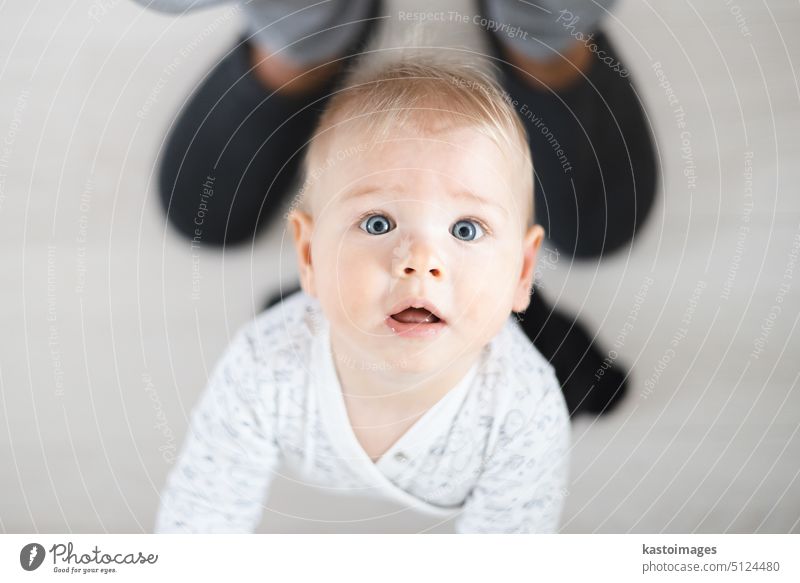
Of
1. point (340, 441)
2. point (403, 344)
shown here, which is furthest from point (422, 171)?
point (340, 441)

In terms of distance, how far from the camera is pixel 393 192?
61cm

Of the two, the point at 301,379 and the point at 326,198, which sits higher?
the point at 326,198

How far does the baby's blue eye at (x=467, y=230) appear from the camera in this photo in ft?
1.98

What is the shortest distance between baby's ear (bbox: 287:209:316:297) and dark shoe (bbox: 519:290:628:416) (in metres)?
0.18

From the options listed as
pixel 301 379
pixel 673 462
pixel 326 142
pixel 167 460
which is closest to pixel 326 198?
pixel 326 142

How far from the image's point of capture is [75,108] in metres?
0.65

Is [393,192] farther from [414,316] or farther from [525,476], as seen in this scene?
[525,476]

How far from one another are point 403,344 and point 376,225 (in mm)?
101

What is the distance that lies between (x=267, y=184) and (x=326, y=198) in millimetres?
54

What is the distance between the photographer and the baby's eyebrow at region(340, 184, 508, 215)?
23.6 inches

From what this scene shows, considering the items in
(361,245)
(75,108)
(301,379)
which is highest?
(75,108)

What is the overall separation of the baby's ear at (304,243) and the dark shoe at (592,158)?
Result: 194 millimetres

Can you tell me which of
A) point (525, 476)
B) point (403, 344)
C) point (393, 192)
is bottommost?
point (525, 476)
